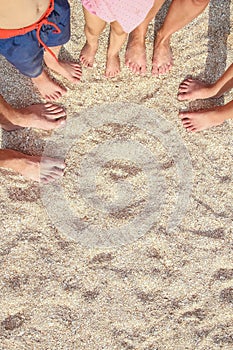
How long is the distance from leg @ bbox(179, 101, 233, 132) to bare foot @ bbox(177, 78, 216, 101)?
0.30ft

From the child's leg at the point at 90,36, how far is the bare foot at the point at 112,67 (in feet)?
0.32

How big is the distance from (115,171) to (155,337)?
874 mm

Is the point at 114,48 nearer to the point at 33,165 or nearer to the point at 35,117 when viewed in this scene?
the point at 35,117

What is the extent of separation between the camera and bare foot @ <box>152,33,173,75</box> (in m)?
2.78

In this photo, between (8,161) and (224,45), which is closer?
(8,161)

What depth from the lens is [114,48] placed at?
2682 millimetres

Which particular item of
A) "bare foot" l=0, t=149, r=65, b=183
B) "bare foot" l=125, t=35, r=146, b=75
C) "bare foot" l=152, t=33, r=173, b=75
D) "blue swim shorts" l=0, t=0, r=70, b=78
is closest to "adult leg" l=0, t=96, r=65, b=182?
"bare foot" l=0, t=149, r=65, b=183

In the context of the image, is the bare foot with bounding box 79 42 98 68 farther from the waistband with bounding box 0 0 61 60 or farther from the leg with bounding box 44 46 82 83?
the waistband with bounding box 0 0 61 60

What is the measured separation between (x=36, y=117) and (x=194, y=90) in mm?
868

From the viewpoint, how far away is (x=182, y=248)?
2641 millimetres

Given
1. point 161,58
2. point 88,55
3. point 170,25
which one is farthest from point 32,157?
point 170,25

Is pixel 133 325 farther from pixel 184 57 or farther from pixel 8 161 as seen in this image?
pixel 184 57

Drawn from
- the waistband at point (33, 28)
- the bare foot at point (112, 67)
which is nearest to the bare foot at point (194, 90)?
the bare foot at point (112, 67)

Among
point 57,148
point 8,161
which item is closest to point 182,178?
point 57,148
